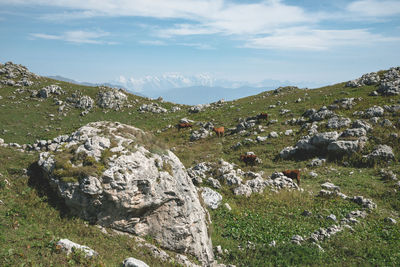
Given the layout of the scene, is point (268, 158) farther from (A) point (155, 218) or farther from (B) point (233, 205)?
(A) point (155, 218)

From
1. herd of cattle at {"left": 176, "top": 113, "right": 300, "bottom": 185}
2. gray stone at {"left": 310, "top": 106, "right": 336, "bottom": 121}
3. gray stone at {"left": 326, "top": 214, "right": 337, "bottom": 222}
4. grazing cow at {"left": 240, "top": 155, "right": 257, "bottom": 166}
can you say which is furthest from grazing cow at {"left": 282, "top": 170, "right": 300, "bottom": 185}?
gray stone at {"left": 310, "top": 106, "right": 336, "bottom": 121}

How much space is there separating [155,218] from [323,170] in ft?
70.5

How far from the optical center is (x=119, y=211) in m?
12.1

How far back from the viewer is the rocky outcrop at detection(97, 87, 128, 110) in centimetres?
6209

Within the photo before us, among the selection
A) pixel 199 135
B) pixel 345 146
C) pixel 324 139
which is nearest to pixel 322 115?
pixel 324 139

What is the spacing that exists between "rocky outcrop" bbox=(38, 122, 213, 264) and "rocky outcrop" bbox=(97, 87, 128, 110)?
5052 centimetres

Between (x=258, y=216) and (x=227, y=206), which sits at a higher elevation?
(x=227, y=206)

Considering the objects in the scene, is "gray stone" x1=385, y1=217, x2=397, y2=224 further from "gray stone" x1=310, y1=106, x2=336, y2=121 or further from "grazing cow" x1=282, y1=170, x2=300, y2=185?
"gray stone" x1=310, y1=106, x2=336, y2=121

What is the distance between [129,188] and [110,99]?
56.0m

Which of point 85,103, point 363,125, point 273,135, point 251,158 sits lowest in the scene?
point 251,158

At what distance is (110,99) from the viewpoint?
6331cm

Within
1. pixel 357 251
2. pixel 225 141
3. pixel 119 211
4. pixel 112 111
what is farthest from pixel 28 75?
pixel 357 251

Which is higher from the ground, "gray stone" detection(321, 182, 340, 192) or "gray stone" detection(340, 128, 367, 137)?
"gray stone" detection(340, 128, 367, 137)

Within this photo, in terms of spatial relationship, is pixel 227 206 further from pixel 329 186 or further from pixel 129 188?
pixel 329 186
